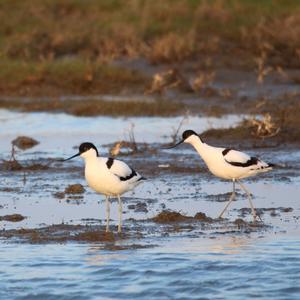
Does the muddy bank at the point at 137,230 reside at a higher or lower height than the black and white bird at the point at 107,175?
lower

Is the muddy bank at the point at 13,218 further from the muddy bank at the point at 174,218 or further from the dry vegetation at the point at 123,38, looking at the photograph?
the dry vegetation at the point at 123,38

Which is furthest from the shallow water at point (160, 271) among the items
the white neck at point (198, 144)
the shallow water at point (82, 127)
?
the shallow water at point (82, 127)

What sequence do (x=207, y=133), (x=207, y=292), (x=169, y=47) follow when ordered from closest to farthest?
(x=207, y=292), (x=207, y=133), (x=169, y=47)

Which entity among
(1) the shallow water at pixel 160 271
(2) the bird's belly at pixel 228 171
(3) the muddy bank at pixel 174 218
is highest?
(2) the bird's belly at pixel 228 171

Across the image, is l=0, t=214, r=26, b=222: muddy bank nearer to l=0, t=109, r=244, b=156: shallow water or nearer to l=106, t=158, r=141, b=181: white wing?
l=106, t=158, r=141, b=181: white wing

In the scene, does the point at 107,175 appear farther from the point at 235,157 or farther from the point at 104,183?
the point at 235,157

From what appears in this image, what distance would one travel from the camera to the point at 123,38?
927 inches

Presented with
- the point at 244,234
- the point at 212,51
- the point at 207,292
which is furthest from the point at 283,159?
the point at 212,51

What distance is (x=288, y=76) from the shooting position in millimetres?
21312

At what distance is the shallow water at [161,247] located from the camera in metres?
8.32

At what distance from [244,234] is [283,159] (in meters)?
4.43

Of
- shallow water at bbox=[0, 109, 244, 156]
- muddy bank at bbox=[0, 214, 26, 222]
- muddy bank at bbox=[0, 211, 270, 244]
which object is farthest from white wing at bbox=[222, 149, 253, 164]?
shallow water at bbox=[0, 109, 244, 156]

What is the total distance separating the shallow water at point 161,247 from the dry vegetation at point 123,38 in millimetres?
7293

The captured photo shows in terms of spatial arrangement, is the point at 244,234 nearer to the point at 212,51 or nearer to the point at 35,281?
the point at 35,281
